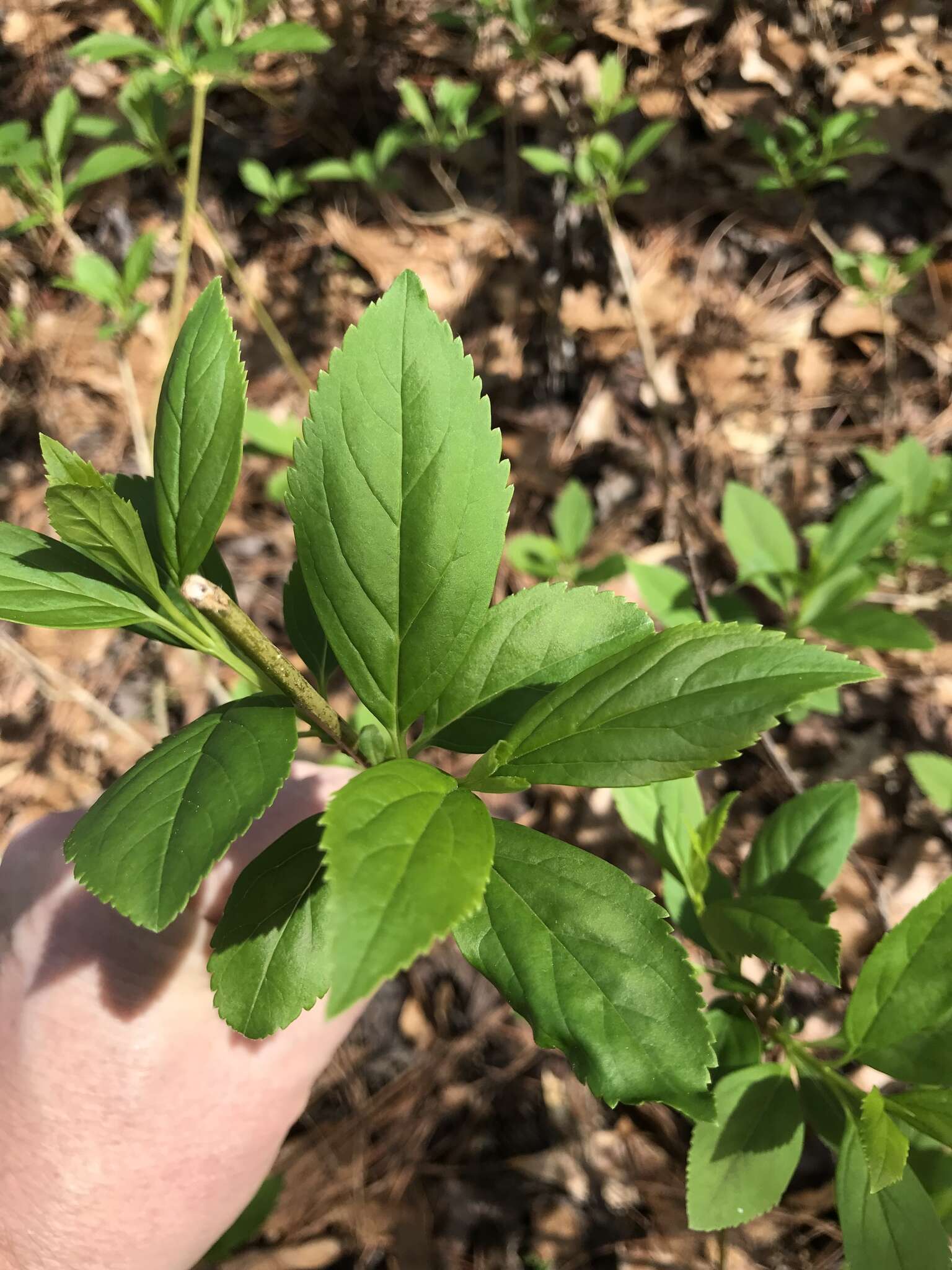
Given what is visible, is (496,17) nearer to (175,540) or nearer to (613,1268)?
(175,540)

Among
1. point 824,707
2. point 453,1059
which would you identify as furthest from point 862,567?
point 453,1059

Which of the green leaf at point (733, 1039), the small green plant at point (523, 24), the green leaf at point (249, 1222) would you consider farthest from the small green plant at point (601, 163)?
the green leaf at point (249, 1222)

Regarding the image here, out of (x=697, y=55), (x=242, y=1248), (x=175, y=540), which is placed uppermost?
(x=175, y=540)

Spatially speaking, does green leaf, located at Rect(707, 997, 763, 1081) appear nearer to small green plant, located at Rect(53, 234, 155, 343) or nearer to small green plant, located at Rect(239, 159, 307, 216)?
small green plant, located at Rect(53, 234, 155, 343)

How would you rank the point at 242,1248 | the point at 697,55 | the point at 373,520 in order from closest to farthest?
the point at 373,520 → the point at 242,1248 → the point at 697,55

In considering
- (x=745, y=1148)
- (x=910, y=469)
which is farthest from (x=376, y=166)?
(x=745, y=1148)

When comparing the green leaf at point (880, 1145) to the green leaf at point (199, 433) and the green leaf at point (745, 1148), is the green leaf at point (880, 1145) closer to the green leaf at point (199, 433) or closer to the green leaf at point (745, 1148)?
the green leaf at point (745, 1148)

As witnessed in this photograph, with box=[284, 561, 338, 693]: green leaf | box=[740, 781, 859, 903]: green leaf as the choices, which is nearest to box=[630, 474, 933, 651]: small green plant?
box=[740, 781, 859, 903]: green leaf
